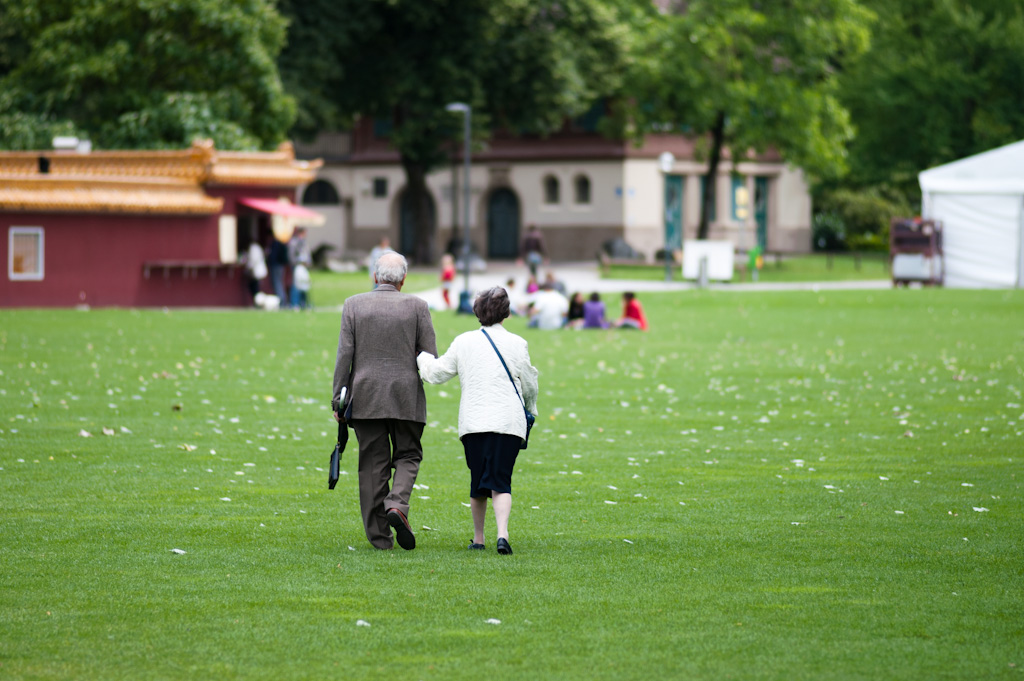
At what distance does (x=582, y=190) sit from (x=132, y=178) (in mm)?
29481

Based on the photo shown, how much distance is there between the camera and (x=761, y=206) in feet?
216

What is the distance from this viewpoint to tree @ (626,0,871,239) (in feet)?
166

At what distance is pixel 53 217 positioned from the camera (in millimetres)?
33969

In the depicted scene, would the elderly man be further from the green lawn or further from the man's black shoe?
the green lawn

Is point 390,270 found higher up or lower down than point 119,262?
higher up

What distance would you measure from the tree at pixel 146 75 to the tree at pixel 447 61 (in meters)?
4.73

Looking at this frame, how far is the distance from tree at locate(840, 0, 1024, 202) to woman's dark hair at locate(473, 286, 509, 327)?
5408 cm

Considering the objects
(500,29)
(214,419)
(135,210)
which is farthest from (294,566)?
(500,29)

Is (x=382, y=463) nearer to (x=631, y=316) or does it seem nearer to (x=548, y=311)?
(x=548, y=311)

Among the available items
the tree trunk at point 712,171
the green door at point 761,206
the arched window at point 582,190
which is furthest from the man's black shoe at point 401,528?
the green door at point 761,206

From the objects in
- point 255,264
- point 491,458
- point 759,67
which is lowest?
point 491,458

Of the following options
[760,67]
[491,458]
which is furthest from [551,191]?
[491,458]

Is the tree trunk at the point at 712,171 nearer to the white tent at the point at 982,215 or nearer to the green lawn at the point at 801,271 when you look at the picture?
the green lawn at the point at 801,271

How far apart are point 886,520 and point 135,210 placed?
28024 millimetres
